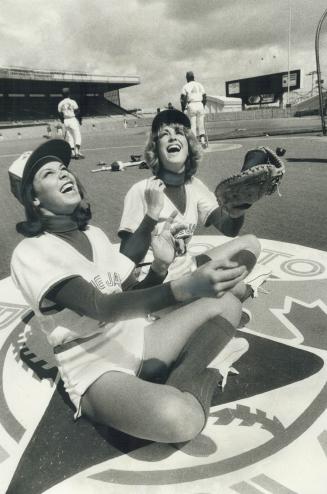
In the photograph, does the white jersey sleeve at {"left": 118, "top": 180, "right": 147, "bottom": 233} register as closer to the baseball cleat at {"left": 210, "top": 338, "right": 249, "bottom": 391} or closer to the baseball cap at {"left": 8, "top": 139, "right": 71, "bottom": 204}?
the baseball cap at {"left": 8, "top": 139, "right": 71, "bottom": 204}

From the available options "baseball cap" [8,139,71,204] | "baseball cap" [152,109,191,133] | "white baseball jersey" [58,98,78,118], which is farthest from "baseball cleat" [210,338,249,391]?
"white baseball jersey" [58,98,78,118]

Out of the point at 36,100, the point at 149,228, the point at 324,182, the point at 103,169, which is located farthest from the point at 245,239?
the point at 36,100

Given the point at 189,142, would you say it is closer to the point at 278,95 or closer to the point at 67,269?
the point at 67,269

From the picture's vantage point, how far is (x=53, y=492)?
1.38 m

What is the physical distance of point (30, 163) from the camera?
163cm

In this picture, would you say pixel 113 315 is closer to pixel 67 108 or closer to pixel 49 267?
pixel 49 267

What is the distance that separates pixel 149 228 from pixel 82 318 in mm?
714

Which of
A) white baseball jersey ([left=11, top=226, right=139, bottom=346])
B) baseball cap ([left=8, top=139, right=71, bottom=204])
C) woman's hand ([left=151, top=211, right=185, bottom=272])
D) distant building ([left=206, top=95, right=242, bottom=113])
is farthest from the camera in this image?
distant building ([left=206, top=95, right=242, bottom=113])

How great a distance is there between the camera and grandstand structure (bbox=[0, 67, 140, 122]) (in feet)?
112

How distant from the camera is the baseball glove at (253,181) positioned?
209cm

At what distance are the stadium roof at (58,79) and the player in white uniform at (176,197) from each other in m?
35.0

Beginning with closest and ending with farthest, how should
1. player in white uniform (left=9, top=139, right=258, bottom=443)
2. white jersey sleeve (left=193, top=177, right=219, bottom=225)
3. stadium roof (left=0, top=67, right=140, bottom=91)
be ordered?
player in white uniform (left=9, top=139, right=258, bottom=443), white jersey sleeve (left=193, top=177, right=219, bottom=225), stadium roof (left=0, top=67, right=140, bottom=91)

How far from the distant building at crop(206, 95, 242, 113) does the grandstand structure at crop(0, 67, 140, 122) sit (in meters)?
13.3

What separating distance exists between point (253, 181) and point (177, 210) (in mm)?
544
